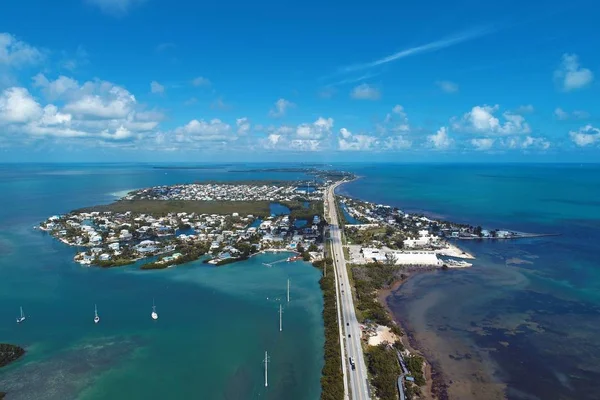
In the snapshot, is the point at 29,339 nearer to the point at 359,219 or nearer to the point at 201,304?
the point at 201,304

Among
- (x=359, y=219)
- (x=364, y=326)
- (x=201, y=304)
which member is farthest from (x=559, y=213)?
(x=201, y=304)

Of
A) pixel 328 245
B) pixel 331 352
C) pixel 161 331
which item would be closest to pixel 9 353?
pixel 161 331

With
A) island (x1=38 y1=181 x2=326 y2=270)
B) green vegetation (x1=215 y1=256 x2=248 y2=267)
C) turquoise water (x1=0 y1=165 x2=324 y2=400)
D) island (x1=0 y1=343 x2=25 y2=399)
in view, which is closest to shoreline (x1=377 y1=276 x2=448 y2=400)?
turquoise water (x1=0 y1=165 x2=324 y2=400)

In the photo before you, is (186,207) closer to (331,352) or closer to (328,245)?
(328,245)

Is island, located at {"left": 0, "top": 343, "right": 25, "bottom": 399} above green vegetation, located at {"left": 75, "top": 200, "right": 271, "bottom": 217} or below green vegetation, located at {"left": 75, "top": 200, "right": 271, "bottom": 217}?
below

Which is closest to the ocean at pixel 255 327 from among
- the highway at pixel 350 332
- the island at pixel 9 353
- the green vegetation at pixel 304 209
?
the island at pixel 9 353

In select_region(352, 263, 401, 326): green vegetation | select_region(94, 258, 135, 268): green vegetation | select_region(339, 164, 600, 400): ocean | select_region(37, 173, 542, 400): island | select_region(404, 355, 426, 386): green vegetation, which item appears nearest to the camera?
select_region(404, 355, 426, 386): green vegetation

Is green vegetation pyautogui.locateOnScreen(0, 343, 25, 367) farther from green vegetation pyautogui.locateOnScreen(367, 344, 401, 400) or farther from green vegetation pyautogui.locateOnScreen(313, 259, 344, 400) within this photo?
green vegetation pyautogui.locateOnScreen(367, 344, 401, 400)
